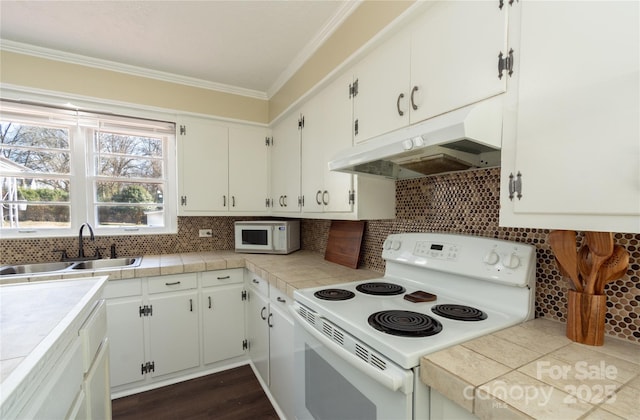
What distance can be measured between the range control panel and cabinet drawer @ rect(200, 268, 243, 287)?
4.41ft

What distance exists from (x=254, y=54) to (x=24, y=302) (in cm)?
199

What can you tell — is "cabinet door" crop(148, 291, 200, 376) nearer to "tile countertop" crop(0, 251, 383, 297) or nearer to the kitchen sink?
"tile countertop" crop(0, 251, 383, 297)

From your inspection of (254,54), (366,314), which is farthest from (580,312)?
(254,54)

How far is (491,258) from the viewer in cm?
113

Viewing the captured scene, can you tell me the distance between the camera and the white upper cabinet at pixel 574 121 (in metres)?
0.68

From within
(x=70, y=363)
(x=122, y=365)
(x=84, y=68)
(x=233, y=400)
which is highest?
(x=84, y=68)

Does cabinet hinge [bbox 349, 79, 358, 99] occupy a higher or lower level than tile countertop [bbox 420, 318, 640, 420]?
higher

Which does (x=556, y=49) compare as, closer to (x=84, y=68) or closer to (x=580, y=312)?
(x=580, y=312)

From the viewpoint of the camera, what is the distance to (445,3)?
3.62 ft

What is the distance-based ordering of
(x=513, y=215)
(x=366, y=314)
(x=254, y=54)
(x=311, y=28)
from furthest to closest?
1. (x=254, y=54)
2. (x=311, y=28)
3. (x=366, y=314)
4. (x=513, y=215)

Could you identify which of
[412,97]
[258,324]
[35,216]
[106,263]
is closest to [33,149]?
[35,216]

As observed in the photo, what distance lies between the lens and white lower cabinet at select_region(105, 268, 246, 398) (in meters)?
2.02

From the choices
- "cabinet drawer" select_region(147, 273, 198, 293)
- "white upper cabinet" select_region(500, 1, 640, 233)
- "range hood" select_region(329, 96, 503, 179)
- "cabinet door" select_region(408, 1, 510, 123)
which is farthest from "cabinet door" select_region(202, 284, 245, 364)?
"white upper cabinet" select_region(500, 1, 640, 233)

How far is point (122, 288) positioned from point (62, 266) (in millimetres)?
616
